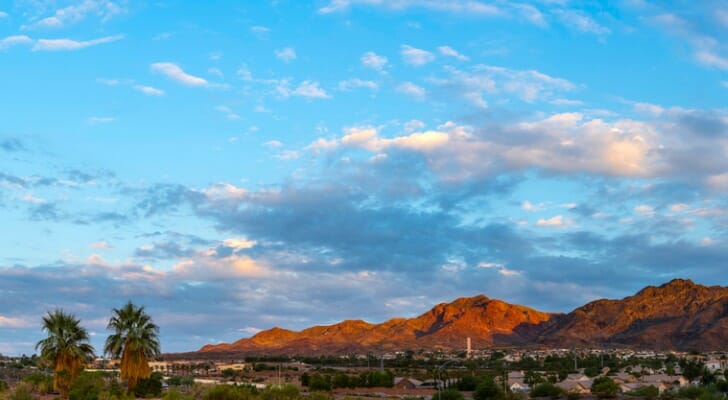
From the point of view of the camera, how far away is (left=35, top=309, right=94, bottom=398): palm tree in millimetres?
60594

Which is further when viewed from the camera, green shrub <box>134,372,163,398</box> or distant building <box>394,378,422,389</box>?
distant building <box>394,378,422,389</box>

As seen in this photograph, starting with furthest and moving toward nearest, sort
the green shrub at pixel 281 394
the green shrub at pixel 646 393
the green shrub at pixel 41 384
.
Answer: the green shrub at pixel 646 393 → the green shrub at pixel 41 384 → the green shrub at pixel 281 394

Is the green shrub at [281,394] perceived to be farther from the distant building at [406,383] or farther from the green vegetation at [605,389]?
the distant building at [406,383]

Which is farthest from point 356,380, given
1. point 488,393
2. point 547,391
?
point 488,393

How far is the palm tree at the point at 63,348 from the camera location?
60594mm

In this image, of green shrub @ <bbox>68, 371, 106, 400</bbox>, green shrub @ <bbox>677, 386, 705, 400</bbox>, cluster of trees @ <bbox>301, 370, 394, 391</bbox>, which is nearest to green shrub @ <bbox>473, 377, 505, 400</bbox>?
green shrub @ <bbox>677, 386, 705, 400</bbox>

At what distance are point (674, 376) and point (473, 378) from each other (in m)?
28.8

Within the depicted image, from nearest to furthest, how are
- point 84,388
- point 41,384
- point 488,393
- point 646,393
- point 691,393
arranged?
point 84,388 → point 41,384 → point 691,393 → point 646,393 → point 488,393

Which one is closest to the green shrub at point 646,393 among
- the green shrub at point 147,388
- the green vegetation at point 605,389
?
the green vegetation at point 605,389

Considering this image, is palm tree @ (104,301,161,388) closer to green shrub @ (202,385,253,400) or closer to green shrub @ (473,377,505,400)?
green shrub @ (202,385,253,400)

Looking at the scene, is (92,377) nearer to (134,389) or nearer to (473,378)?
(134,389)

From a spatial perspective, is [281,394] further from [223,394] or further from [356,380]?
[356,380]

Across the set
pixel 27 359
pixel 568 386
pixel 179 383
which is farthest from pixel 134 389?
pixel 27 359

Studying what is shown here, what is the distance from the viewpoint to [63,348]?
61.0 metres
